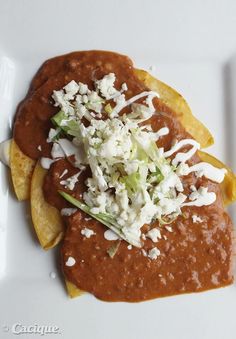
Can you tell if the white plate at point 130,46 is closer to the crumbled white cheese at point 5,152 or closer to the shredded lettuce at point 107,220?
the crumbled white cheese at point 5,152

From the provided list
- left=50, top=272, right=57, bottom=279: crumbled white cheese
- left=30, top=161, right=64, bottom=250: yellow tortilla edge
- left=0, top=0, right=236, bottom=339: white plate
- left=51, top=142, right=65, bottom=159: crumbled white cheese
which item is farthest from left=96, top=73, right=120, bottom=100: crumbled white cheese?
left=50, top=272, right=57, bottom=279: crumbled white cheese

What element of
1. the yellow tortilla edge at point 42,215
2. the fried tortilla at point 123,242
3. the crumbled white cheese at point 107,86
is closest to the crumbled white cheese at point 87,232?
the fried tortilla at point 123,242

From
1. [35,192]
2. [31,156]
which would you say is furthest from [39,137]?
[35,192]

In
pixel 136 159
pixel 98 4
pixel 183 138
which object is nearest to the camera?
pixel 136 159

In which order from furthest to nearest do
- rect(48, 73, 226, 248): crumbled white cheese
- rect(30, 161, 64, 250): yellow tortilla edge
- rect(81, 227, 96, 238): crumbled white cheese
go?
rect(30, 161, 64, 250): yellow tortilla edge < rect(81, 227, 96, 238): crumbled white cheese < rect(48, 73, 226, 248): crumbled white cheese

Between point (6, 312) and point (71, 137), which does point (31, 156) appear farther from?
point (6, 312)

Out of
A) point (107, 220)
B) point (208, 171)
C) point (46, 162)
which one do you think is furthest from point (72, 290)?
point (208, 171)

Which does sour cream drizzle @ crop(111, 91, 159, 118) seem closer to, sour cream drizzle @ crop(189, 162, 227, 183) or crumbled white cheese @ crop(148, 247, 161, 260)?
sour cream drizzle @ crop(189, 162, 227, 183)
